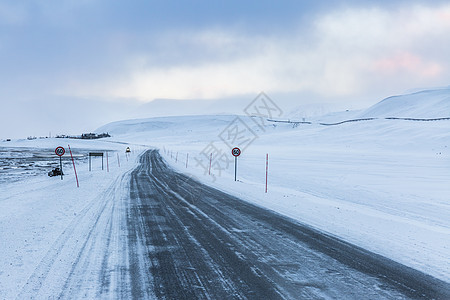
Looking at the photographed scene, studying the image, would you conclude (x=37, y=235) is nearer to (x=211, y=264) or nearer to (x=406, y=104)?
(x=211, y=264)

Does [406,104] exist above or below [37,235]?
above

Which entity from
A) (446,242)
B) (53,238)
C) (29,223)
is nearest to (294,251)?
(446,242)

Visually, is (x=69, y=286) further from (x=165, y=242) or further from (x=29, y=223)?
(x=29, y=223)

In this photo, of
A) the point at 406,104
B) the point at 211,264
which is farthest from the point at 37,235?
the point at 406,104

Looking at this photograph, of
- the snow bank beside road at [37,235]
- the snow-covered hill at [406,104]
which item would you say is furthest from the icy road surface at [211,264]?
the snow-covered hill at [406,104]

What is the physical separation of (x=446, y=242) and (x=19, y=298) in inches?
314

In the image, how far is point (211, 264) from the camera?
523 cm

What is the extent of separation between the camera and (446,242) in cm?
686

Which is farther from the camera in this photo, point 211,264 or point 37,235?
point 37,235

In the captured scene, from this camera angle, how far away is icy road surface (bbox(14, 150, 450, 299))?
14.0 feet

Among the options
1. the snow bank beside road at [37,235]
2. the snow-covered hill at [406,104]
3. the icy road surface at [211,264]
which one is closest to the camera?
the icy road surface at [211,264]

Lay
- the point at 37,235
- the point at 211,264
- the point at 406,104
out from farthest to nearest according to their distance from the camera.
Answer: the point at 406,104
the point at 37,235
the point at 211,264

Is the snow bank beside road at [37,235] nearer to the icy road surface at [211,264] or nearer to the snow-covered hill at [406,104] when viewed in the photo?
the icy road surface at [211,264]

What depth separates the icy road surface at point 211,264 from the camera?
4.27 metres
